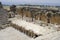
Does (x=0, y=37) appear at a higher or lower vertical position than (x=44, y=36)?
lower

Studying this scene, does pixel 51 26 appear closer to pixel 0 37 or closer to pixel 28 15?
pixel 0 37

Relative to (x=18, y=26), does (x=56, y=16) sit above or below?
above

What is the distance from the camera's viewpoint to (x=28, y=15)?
637cm

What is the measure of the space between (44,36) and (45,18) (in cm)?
134

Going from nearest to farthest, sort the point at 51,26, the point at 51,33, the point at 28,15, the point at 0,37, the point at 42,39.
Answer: the point at 42,39 → the point at 51,33 → the point at 51,26 → the point at 0,37 → the point at 28,15

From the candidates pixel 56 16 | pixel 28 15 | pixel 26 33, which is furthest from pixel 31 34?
pixel 28 15

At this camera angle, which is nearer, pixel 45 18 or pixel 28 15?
pixel 45 18

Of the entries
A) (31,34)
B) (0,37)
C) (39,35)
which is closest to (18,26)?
(0,37)

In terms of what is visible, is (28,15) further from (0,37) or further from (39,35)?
(39,35)

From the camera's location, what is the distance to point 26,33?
14.0 feet

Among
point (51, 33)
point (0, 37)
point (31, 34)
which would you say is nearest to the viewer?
point (51, 33)

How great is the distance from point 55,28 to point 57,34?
0.53 m

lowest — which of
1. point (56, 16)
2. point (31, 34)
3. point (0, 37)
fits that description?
point (0, 37)

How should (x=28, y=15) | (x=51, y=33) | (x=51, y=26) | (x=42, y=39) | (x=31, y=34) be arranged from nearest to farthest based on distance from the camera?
1. (x=42, y=39)
2. (x=51, y=33)
3. (x=31, y=34)
4. (x=51, y=26)
5. (x=28, y=15)
